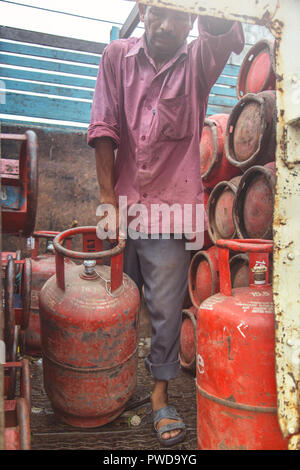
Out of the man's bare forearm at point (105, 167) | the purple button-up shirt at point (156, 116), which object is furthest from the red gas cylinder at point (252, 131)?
the man's bare forearm at point (105, 167)

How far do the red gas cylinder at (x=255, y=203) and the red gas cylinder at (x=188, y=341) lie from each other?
90 centimetres

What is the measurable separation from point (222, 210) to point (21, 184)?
1.82 m

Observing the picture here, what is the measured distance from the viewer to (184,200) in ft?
7.04

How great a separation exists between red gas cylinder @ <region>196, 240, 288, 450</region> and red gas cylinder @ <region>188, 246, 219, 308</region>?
1.10 meters

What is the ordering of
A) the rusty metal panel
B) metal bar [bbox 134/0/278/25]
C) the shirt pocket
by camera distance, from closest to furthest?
1. metal bar [bbox 134/0/278/25]
2. the rusty metal panel
3. the shirt pocket

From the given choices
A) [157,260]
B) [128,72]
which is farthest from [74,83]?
[157,260]

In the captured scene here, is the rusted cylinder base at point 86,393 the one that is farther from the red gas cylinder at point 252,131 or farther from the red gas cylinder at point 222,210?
the red gas cylinder at point 252,131

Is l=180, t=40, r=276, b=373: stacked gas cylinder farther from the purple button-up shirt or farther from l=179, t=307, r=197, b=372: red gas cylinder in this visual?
the purple button-up shirt

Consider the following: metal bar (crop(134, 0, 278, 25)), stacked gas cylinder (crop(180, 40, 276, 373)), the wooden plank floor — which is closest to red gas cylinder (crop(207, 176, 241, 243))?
stacked gas cylinder (crop(180, 40, 276, 373))

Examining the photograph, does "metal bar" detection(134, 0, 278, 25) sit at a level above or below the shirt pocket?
above

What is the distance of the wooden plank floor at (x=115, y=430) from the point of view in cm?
186

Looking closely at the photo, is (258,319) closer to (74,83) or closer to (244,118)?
(244,118)

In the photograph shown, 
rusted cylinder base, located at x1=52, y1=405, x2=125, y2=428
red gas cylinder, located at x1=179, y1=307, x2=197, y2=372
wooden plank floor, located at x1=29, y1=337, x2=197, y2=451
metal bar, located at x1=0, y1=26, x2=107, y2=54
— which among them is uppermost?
metal bar, located at x1=0, y1=26, x2=107, y2=54

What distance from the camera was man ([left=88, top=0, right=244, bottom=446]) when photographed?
210cm
